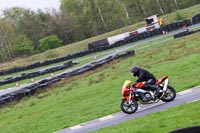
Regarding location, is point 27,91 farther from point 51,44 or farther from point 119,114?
point 51,44

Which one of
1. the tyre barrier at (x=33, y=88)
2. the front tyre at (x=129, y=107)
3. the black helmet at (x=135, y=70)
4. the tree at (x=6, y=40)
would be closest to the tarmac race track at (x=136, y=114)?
the front tyre at (x=129, y=107)

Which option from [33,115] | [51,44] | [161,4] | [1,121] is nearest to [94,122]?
[33,115]

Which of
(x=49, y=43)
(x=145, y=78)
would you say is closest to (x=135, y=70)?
(x=145, y=78)

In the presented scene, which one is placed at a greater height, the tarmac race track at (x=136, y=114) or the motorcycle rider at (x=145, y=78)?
the motorcycle rider at (x=145, y=78)

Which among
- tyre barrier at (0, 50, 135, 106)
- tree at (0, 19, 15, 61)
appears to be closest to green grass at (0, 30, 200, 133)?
tyre barrier at (0, 50, 135, 106)

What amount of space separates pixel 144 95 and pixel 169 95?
0.90m

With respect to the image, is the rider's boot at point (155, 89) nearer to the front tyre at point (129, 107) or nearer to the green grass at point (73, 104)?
the front tyre at point (129, 107)

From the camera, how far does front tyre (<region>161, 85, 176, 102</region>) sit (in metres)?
13.7

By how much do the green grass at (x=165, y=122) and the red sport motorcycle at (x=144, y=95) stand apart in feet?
5.39

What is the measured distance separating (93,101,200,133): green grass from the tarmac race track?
0.97 m

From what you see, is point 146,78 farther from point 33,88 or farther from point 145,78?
point 33,88

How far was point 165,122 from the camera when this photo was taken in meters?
10.4

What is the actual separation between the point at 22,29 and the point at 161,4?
Answer: 3644 cm

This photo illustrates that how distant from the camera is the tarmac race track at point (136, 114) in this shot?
42.9ft
